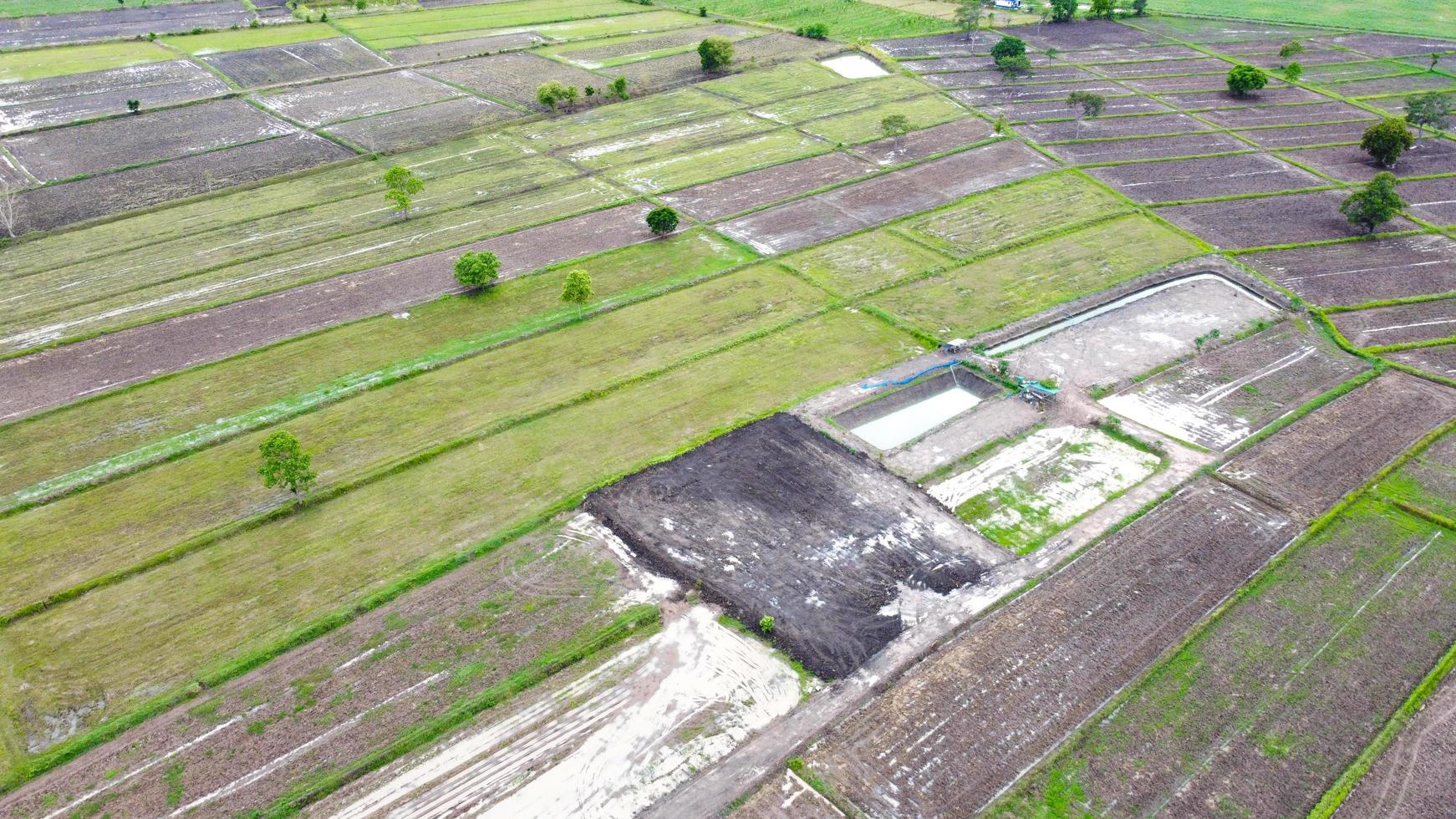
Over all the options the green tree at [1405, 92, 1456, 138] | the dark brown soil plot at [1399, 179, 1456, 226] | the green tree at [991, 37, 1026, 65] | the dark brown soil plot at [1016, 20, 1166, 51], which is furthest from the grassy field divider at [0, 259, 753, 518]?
A: the dark brown soil plot at [1016, 20, 1166, 51]

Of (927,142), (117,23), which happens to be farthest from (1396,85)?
(117,23)

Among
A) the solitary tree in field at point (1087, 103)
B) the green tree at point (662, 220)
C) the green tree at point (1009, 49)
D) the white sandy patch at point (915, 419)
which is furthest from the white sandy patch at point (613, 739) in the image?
the green tree at point (1009, 49)

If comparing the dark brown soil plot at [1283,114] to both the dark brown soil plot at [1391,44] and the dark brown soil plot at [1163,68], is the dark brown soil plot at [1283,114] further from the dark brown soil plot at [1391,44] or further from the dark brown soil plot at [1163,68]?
the dark brown soil plot at [1391,44]

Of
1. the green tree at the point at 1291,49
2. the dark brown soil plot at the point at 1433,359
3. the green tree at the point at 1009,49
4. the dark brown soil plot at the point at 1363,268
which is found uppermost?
the green tree at the point at 1291,49

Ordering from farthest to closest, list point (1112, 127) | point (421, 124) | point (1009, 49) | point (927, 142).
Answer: point (1009, 49) < point (421, 124) < point (1112, 127) < point (927, 142)

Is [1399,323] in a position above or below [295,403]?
above

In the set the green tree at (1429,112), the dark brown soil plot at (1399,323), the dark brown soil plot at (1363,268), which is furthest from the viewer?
the green tree at (1429,112)

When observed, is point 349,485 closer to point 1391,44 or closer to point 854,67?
point 854,67
